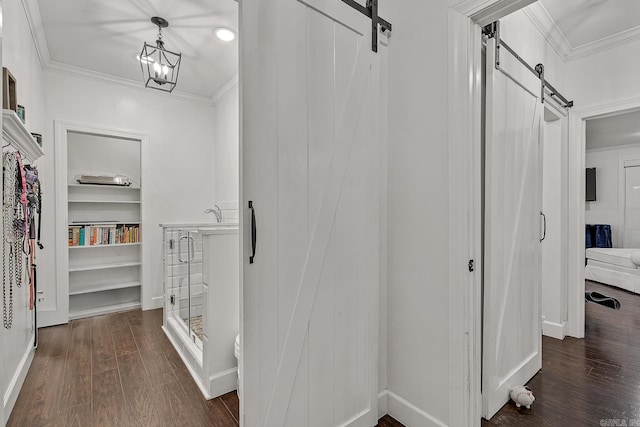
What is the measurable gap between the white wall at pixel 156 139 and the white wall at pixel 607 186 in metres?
7.88

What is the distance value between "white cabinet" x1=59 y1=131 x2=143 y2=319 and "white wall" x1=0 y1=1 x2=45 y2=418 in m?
1.02

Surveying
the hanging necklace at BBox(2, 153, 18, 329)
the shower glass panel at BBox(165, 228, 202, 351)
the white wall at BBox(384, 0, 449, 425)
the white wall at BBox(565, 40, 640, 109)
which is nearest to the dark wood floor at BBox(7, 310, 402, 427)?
the shower glass panel at BBox(165, 228, 202, 351)

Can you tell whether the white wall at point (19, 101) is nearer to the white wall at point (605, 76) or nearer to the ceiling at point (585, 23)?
the ceiling at point (585, 23)

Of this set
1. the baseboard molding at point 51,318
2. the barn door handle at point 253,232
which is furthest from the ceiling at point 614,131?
the baseboard molding at point 51,318

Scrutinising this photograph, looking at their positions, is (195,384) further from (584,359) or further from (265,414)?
(584,359)

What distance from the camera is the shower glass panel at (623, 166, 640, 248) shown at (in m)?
6.00

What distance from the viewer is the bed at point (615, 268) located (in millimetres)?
4363

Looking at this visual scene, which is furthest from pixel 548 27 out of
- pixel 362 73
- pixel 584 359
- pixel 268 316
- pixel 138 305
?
pixel 138 305

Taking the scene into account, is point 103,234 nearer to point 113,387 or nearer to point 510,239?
point 113,387

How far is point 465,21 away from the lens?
1.48 meters

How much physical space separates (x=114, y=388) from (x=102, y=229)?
2345 mm

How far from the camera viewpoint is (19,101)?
2246 millimetres

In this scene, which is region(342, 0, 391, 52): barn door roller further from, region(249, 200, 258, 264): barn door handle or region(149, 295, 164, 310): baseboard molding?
region(149, 295, 164, 310): baseboard molding

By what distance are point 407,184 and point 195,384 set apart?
2013 mm
